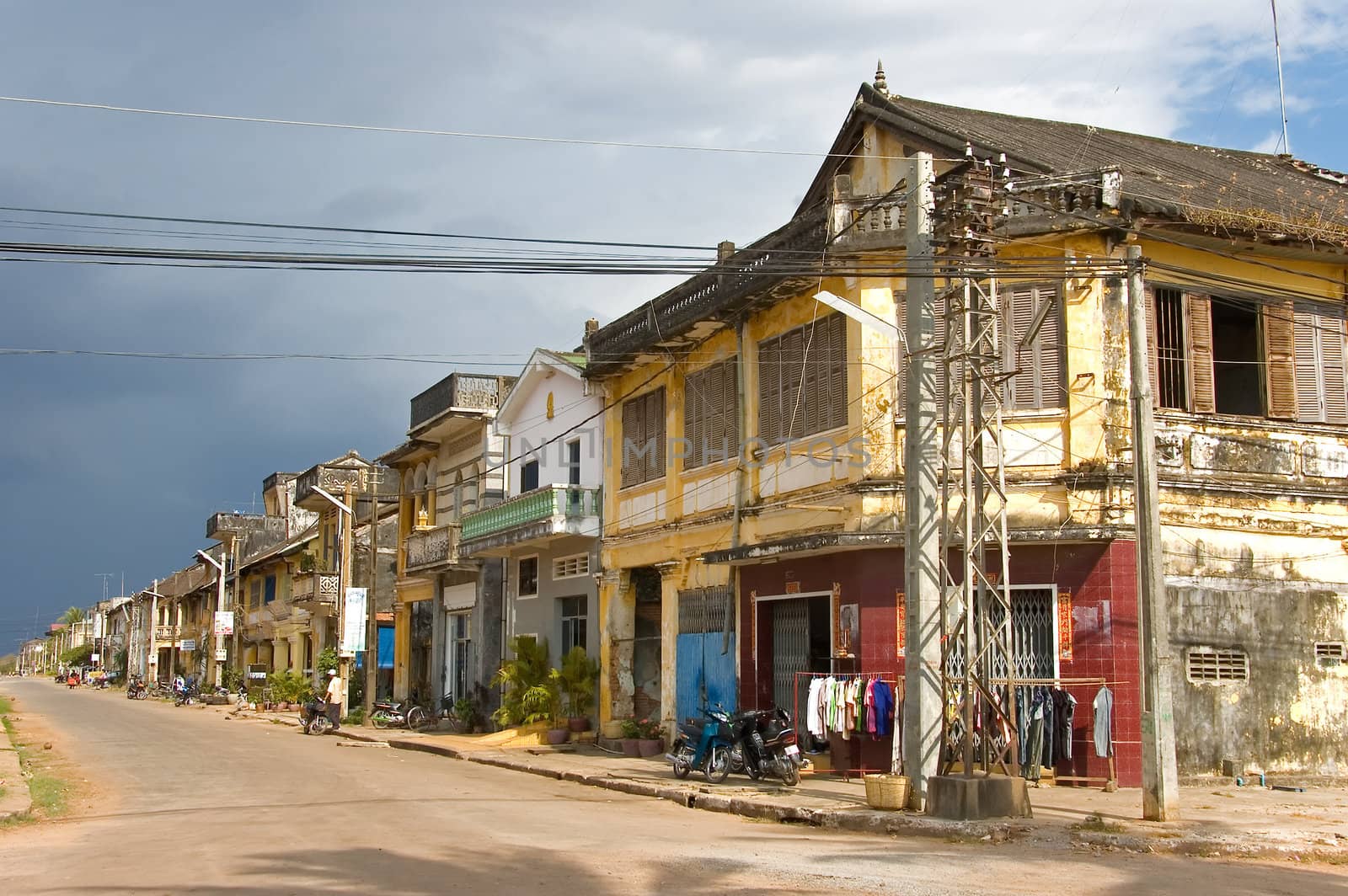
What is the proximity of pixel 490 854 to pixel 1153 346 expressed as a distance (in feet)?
38.2

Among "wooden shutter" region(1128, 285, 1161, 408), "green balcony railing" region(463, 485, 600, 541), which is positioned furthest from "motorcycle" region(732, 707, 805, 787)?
"green balcony railing" region(463, 485, 600, 541)

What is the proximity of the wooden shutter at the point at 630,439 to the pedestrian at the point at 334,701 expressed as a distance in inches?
470

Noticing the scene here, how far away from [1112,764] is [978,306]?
20.5 feet

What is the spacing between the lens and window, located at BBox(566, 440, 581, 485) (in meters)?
27.8

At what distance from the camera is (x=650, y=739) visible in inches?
917

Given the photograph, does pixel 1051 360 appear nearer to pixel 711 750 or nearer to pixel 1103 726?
pixel 1103 726

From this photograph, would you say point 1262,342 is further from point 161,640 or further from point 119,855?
point 161,640

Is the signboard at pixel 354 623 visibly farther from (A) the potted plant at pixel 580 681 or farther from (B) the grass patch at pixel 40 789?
(A) the potted plant at pixel 580 681

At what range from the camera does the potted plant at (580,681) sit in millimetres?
26000

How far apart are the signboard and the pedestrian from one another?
1.53 meters

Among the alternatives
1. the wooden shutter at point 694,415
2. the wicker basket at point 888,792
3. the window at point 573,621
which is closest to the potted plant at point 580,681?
the window at point 573,621

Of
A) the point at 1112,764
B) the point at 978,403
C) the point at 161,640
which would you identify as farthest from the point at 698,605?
the point at 161,640

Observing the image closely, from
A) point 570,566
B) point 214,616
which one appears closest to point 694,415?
point 570,566

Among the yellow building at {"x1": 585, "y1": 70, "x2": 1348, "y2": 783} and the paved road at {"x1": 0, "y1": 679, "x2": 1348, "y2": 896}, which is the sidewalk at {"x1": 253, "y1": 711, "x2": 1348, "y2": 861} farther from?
the yellow building at {"x1": 585, "y1": 70, "x2": 1348, "y2": 783}
